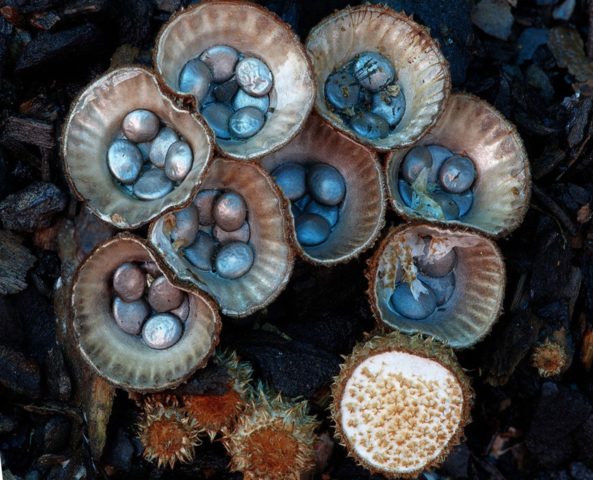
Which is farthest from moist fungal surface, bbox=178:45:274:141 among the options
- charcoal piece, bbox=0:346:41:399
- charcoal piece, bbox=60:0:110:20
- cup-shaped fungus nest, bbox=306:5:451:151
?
charcoal piece, bbox=0:346:41:399

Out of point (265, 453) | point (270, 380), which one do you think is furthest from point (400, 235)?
point (265, 453)

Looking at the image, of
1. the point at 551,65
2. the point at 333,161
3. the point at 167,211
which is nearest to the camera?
the point at 167,211

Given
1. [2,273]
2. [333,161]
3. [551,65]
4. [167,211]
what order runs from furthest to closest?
[551,65] < [333,161] < [2,273] < [167,211]

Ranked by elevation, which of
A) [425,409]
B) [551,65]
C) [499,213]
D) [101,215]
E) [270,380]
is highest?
[551,65]

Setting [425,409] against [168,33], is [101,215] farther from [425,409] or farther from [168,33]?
[425,409]

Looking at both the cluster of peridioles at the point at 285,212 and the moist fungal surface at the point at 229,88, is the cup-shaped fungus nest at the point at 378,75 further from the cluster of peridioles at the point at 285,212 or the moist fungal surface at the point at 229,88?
the moist fungal surface at the point at 229,88
